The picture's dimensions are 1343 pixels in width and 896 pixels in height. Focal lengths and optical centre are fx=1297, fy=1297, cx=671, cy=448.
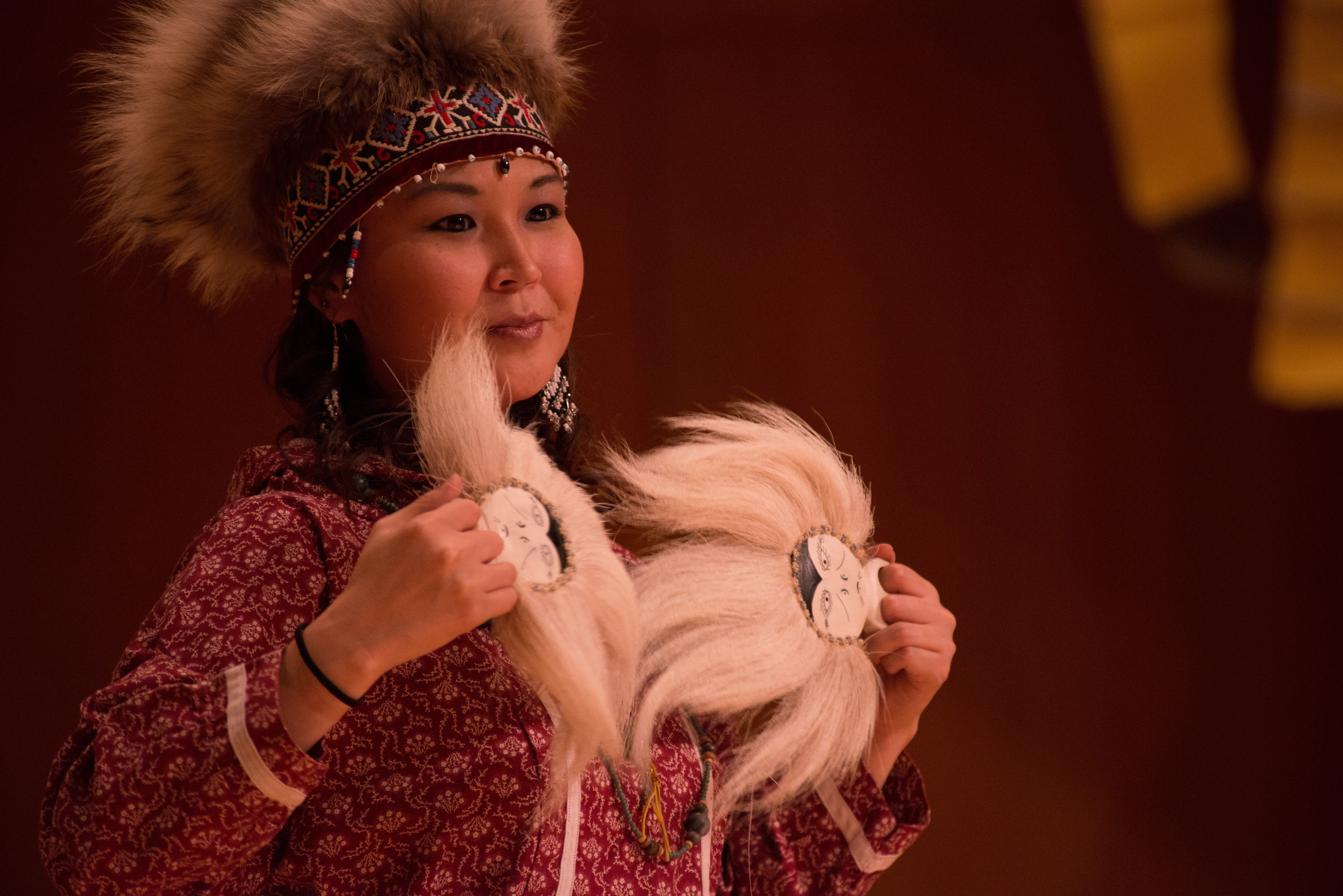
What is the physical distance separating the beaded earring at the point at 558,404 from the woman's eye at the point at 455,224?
22 centimetres

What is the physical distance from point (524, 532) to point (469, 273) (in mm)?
324

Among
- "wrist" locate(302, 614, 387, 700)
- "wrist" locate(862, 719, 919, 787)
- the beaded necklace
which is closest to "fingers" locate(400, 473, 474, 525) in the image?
"wrist" locate(302, 614, 387, 700)

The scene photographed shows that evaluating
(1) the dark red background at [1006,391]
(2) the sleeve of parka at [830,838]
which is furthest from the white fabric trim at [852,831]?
(1) the dark red background at [1006,391]

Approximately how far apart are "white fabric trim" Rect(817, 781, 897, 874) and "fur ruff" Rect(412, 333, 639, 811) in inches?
15.6

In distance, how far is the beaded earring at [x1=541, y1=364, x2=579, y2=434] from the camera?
1479 millimetres

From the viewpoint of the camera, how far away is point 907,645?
1332 millimetres

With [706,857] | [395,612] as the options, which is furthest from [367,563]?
[706,857]

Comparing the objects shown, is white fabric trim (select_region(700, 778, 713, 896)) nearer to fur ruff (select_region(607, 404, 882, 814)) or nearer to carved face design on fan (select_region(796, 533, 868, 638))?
fur ruff (select_region(607, 404, 882, 814))

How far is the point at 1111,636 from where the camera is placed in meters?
2.38

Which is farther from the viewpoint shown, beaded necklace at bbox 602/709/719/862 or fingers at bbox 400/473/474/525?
beaded necklace at bbox 602/709/719/862

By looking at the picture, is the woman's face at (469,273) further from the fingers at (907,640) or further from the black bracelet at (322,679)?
the fingers at (907,640)

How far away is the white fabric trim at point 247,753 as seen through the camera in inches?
38.1

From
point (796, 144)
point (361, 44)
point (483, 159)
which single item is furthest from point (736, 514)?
point (796, 144)

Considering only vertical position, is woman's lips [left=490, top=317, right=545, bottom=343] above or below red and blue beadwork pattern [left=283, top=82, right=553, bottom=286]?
below
